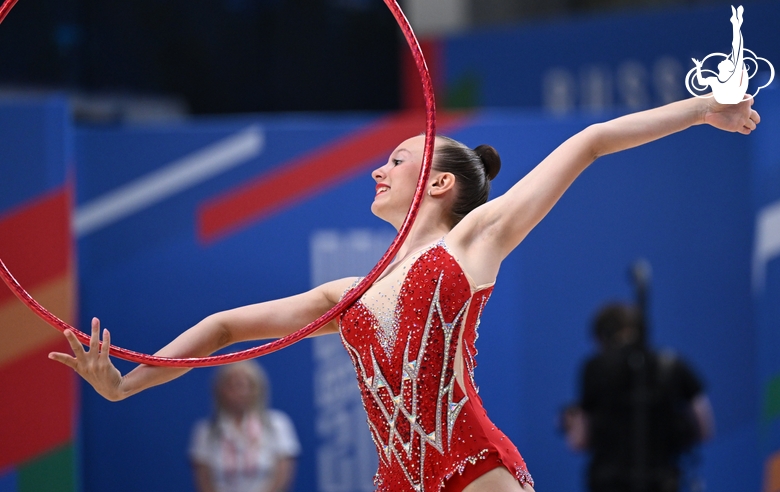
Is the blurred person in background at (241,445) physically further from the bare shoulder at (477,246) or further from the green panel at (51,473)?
the bare shoulder at (477,246)

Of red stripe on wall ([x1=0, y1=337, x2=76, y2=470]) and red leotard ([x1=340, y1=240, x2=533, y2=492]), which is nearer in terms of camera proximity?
red leotard ([x1=340, y1=240, x2=533, y2=492])

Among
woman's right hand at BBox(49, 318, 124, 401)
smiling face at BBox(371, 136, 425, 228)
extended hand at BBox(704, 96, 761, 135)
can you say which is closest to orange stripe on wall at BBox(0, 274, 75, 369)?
woman's right hand at BBox(49, 318, 124, 401)

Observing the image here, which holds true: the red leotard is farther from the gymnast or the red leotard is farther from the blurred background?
the blurred background

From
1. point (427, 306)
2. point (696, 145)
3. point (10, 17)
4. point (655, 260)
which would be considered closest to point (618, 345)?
point (655, 260)

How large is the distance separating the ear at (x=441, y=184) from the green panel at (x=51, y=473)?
2473 mm

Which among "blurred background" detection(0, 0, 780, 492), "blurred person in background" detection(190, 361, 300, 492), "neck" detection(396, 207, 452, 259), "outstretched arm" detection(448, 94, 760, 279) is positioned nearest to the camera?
"outstretched arm" detection(448, 94, 760, 279)

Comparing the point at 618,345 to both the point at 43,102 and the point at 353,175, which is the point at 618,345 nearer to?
the point at 353,175

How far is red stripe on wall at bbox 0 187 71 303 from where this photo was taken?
387cm

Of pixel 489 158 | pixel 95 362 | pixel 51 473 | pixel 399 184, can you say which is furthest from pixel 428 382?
pixel 51 473

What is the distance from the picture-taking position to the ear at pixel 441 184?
2148mm

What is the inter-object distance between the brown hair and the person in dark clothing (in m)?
2.34

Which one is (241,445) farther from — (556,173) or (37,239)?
(556,173)

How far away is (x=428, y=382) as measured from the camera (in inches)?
78.7

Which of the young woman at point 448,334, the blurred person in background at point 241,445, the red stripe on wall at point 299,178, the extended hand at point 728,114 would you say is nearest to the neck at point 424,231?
the young woman at point 448,334
